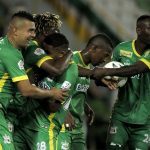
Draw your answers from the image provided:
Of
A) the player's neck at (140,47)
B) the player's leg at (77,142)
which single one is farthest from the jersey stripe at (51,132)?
the player's neck at (140,47)

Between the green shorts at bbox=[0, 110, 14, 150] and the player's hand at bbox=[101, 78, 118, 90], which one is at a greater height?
the player's hand at bbox=[101, 78, 118, 90]

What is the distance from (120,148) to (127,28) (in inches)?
406

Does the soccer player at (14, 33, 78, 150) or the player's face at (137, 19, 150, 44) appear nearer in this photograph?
the soccer player at (14, 33, 78, 150)

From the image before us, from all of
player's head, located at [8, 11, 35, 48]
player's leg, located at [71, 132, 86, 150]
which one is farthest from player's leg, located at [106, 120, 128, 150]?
player's head, located at [8, 11, 35, 48]

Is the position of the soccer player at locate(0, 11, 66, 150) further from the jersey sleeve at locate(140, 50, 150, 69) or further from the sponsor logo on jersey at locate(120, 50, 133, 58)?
the sponsor logo on jersey at locate(120, 50, 133, 58)

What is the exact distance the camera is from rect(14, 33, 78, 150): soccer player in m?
8.59

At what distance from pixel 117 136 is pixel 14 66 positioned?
232 cm

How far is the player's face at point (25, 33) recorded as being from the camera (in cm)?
842

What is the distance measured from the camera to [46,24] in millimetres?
9305

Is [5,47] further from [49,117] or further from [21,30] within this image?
[49,117]

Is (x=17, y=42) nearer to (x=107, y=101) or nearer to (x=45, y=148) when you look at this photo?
(x=45, y=148)

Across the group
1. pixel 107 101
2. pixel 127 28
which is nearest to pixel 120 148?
pixel 107 101

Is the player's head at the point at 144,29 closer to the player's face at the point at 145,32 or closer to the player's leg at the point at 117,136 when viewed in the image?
the player's face at the point at 145,32

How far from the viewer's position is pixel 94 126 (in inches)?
645
